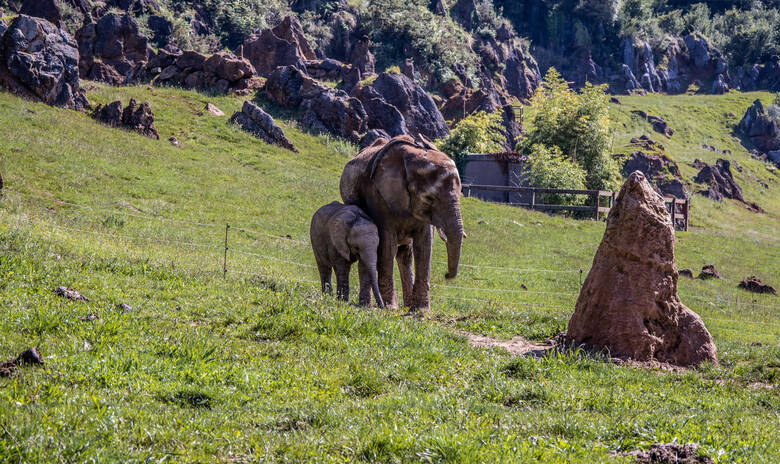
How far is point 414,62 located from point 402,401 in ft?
263

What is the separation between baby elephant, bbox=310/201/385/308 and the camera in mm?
12516

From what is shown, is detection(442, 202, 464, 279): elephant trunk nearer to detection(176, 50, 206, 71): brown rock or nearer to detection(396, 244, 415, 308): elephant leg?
detection(396, 244, 415, 308): elephant leg

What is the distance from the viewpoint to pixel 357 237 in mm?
12547

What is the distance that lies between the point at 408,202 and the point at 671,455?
7.98 metres

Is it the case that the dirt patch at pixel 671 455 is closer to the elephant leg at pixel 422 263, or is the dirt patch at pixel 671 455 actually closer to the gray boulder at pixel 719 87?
the elephant leg at pixel 422 263

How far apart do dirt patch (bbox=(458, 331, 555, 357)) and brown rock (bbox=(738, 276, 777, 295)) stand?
17261mm

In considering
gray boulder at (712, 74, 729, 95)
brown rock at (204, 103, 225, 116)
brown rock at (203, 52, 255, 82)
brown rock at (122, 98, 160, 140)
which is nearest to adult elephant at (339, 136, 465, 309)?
brown rock at (122, 98, 160, 140)

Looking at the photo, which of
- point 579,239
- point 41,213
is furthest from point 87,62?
point 579,239

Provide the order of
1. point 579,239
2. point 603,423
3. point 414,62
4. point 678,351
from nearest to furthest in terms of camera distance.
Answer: point 603,423, point 678,351, point 579,239, point 414,62

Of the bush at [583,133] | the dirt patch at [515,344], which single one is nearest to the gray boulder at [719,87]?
the bush at [583,133]

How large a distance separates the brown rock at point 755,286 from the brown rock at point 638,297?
16.7 m

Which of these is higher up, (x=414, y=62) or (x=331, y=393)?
(x=414, y=62)

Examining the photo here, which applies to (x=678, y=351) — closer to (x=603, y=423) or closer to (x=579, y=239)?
(x=603, y=423)

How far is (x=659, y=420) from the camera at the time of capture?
20.7 ft
